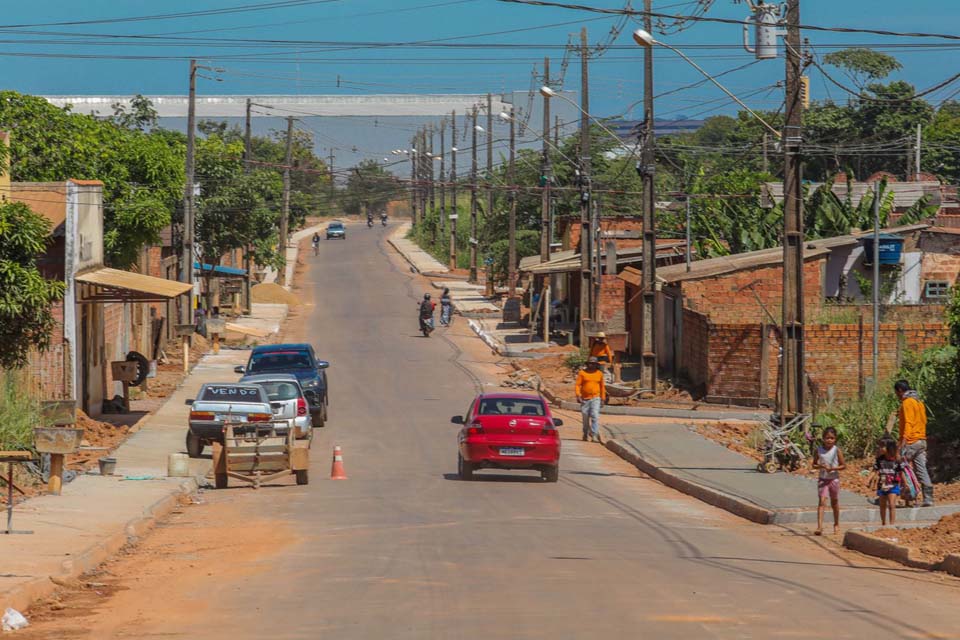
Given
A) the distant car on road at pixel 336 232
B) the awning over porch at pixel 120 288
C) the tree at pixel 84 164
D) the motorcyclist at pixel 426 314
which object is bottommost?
A: the motorcyclist at pixel 426 314

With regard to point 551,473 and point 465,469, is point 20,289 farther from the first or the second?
point 551,473

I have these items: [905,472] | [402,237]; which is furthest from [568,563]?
[402,237]

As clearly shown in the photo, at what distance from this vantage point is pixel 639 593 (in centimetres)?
1195

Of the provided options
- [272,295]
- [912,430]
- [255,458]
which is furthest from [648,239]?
[272,295]

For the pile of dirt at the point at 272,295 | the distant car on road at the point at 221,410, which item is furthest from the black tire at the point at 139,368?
the pile of dirt at the point at 272,295

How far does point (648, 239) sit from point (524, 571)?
24.5 meters

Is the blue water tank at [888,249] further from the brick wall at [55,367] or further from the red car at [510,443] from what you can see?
the brick wall at [55,367]

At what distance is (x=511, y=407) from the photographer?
24625mm

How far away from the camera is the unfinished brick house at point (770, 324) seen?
33719 millimetres

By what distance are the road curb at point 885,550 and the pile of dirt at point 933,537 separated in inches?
7.5

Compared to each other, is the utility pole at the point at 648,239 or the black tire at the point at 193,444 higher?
the utility pole at the point at 648,239

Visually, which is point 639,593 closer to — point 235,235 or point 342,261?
point 235,235

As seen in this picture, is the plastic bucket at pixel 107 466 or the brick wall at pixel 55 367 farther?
the brick wall at pixel 55 367

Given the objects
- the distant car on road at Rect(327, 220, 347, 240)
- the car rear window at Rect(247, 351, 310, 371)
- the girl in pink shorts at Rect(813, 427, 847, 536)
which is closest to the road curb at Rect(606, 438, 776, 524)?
the girl in pink shorts at Rect(813, 427, 847, 536)
